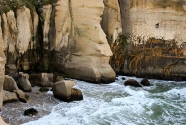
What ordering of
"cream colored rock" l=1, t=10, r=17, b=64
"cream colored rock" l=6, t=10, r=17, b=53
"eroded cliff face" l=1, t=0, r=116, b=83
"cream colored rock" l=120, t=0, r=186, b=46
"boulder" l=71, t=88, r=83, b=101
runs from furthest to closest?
1. "cream colored rock" l=120, t=0, r=186, b=46
2. "eroded cliff face" l=1, t=0, r=116, b=83
3. "cream colored rock" l=6, t=10, r=17, b=53
4. "cream colored rock" l=1, t=10, r=17, b=64
5. "boulder" l=71, t=88, r=83, b=101

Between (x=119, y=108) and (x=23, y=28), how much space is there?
8.78m

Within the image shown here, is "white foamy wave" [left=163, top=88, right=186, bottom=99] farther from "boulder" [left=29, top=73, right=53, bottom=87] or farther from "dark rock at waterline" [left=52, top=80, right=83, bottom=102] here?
"boulder" [left=29, top=73, right=53, bottom=87]

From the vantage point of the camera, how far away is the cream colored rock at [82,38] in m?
19.9

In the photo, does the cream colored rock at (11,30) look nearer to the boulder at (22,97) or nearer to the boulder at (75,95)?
the boulder at (22,97)

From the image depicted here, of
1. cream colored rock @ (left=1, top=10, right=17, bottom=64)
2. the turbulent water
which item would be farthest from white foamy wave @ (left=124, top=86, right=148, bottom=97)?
cream colored rock @ (left=1, top=10, right=17, bottom=64)

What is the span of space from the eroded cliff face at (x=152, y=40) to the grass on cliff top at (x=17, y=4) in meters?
7.45

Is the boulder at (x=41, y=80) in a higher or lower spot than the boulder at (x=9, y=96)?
higher

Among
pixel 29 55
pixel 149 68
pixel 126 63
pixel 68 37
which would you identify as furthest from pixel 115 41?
pixel 29 55

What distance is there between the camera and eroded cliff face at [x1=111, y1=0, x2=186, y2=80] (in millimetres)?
24438

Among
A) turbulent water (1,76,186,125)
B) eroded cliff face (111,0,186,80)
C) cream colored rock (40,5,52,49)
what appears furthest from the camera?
eroded cliff face (111,0,186,80)

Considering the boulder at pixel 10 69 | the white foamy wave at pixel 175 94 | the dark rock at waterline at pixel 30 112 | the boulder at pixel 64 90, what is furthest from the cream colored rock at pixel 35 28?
the white foamy wave at pixel 175 94

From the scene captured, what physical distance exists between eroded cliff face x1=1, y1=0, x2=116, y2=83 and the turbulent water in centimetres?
176

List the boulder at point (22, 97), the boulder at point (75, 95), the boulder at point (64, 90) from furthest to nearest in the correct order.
Result: the boulder at point (75, 95), the boulder at point (64, 90), the boulder at point (22, 97)

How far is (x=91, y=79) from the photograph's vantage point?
63.6 ft
